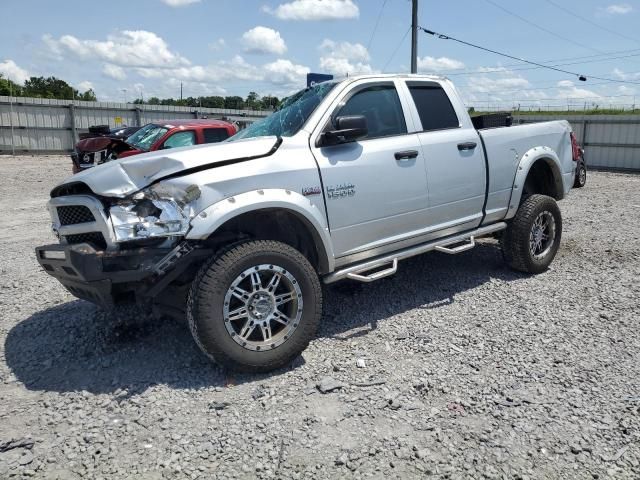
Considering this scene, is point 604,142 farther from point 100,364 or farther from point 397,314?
point 100,364

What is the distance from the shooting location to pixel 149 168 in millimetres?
3490

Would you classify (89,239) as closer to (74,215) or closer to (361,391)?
(74,215)

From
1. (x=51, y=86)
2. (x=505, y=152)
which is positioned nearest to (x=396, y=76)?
(x=505, y=152)

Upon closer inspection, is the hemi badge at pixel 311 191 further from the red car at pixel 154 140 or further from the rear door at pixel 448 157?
the red car at pixel 154 140

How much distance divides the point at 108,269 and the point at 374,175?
2130 millimetres

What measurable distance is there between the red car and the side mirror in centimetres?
658

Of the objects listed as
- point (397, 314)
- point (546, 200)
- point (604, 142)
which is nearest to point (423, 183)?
point (397, 314)

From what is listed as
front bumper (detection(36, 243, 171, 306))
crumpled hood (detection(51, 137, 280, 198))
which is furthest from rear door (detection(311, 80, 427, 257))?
front bumper (detection(36, 243, 171, 306))

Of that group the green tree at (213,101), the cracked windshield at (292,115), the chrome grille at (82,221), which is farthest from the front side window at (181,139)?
the green tree at (213,101)

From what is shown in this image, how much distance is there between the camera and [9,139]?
23.7 meters

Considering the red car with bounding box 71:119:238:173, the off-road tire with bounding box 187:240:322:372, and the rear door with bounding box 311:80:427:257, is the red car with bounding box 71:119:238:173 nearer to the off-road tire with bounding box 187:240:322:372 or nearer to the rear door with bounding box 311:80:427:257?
the rear door with bounding box 311:80:427:257

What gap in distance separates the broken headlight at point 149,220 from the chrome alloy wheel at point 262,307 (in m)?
0.54

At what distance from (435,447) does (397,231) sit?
2046mm

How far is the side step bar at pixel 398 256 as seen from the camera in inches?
164
